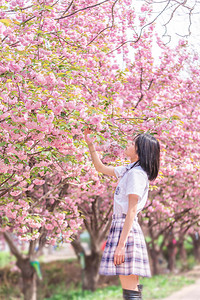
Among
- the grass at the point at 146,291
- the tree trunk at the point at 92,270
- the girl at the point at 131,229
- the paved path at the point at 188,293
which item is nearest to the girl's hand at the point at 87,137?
the girl at the point at 131,229

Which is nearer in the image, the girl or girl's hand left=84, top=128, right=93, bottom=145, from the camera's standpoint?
the girl

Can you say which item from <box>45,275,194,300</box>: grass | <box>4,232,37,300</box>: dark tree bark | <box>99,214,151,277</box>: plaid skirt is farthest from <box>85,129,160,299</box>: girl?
<box>45,275,194,300</box>: grass

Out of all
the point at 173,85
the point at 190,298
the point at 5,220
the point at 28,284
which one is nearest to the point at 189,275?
the point at 190,298

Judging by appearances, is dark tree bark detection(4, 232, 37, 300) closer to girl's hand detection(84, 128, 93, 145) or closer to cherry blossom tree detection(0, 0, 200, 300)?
cherry blossom tree detection(0, 0, 200, 300)

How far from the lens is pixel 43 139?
4.20 meters

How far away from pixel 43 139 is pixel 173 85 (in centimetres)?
517

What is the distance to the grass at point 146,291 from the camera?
11.9 m

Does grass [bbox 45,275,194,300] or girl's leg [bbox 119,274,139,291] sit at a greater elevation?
girl's leg [bbox 119,274,139,291]

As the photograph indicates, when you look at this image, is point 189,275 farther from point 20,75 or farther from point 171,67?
point 20,75

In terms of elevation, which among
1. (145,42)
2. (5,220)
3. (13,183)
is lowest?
(5,220)

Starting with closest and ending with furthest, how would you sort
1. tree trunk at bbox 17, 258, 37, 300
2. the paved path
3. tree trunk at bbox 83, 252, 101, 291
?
tree trunk at bbox 17, 258, 37, 300 < the paved path < tree trunk at bbox 83, 252, 101, 291

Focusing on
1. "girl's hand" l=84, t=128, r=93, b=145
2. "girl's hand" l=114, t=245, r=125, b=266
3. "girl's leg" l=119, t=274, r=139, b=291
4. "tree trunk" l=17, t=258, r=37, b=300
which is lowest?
"tree trunk" l=17, t=258, r=37, b=300

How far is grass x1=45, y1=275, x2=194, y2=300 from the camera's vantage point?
470 inches

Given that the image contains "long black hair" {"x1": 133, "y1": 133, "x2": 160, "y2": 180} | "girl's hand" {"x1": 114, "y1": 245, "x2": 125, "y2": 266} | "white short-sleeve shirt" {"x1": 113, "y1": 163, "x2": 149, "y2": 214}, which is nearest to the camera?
"girl's hand" {"x1": 114, "y1": 245, "x2": 125, "y2": 266}
